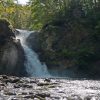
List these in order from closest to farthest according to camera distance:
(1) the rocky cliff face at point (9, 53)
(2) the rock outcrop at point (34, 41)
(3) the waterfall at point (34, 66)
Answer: (1) the rocky cliff face at point (9, 53) < (3) the waterfall at point (34, 66) < (2) the rock outcrop at point (34, 41)

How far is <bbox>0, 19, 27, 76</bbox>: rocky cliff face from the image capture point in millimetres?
61875

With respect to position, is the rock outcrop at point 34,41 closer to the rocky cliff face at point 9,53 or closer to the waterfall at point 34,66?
the waterfall at point 34,66

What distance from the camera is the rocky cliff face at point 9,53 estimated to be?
2436 inches

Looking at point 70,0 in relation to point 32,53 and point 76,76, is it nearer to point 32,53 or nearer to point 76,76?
point 32,53

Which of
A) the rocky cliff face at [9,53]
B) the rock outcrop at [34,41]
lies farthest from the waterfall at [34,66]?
the rock outcrop at [34,41]

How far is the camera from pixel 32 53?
69.2 meters

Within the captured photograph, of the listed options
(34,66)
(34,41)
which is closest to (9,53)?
(34,66)

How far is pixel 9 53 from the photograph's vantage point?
205 feet

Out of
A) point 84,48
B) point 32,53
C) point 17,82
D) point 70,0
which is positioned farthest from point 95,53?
point 17,82

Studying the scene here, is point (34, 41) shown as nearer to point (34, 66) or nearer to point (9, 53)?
point (34, 66)

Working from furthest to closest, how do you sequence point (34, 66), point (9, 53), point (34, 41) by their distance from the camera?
point (34, 41) → point (34, 66) → point (9, 53)

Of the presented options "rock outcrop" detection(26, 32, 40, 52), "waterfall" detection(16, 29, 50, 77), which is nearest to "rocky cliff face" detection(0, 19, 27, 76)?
"waterfall" detection(16, 29, 50, 77)

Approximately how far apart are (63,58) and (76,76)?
5543 millimetres

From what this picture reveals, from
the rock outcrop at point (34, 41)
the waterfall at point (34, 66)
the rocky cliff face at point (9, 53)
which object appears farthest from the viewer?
the rock outcrop at point (34, 41)
